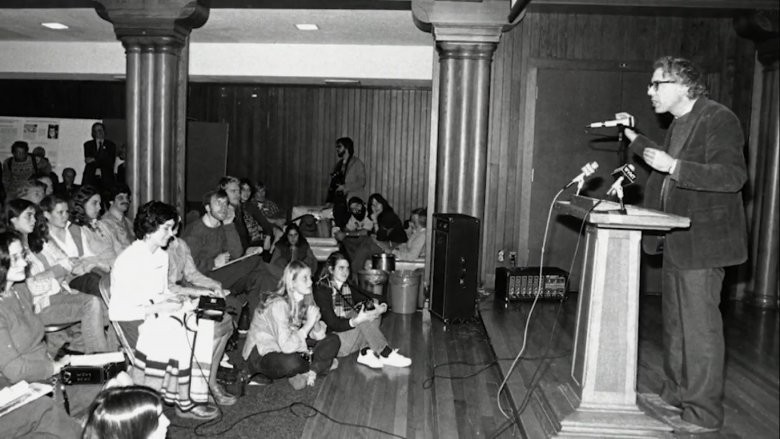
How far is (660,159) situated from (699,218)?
33 cm

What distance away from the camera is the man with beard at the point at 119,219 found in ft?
19.8

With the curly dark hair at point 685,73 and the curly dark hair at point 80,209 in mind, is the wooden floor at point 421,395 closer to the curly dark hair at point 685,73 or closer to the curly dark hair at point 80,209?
the curly dark hair at point 685,73

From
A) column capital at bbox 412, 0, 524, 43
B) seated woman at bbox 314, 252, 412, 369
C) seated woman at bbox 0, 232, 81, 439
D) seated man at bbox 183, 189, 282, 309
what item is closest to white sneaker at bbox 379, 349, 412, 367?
seated woman at bbox 314, 252, 412, 369

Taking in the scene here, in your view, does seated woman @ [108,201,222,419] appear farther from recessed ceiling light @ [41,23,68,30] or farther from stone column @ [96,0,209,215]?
recessed ceiling light @ [41,23,68,30]

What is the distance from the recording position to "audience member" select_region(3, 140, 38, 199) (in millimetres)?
9820

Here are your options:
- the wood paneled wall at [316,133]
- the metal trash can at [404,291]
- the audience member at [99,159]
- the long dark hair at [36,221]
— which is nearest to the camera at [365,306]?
the metal trash can at [404,291]

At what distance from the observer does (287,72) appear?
972 centimetres

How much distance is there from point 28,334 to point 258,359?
57.3 inches

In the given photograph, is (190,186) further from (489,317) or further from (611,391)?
(611,391)

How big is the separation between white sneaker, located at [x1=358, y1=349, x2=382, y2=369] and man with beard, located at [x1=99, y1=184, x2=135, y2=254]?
2.32 m

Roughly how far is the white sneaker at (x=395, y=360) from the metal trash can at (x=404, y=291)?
1.52 metres

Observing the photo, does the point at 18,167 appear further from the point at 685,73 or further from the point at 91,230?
the point at 685,73

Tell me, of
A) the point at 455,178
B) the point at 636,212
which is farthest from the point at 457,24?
the point at 636,212

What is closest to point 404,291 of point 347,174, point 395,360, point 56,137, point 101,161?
point 395,360
